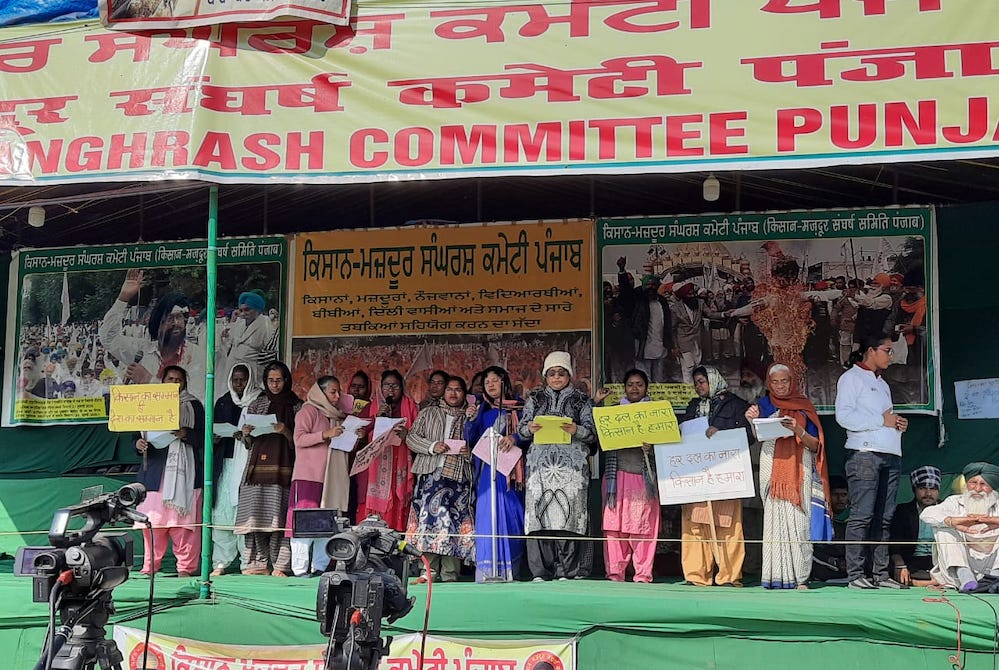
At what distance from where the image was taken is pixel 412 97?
6316 millimetres

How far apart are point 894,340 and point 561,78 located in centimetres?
305

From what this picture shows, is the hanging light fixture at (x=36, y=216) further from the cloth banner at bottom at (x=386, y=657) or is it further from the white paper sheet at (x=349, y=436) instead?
the cloth banner at bottom at (x=386, y=657)

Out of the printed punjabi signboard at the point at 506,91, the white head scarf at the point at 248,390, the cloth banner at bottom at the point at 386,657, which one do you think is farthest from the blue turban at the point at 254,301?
the cloth banner at bottom at the point at 386,657

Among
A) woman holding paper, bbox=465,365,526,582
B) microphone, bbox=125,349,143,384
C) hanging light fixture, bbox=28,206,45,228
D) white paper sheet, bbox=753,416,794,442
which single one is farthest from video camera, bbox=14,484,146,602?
hanging light fixture, bbox=28,206,45,228

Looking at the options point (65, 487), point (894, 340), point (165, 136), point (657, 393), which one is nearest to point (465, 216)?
point (657, 393)

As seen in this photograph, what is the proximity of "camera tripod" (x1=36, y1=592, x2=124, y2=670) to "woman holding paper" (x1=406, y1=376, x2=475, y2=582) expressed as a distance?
2715 mm

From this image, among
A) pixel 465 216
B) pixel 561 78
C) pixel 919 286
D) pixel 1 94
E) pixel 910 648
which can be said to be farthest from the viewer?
pixel 465 216

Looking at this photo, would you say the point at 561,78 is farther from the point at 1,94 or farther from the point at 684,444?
the point at 1,94

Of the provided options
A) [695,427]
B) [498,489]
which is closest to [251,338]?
[498,489]

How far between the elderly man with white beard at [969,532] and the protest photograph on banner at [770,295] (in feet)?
3.36

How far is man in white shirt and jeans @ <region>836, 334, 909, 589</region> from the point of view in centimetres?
662

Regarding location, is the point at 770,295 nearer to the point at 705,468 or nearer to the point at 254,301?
the point at 705,468

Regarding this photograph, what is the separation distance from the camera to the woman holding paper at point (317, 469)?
717 centimetres

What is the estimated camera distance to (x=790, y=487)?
21.7ft
